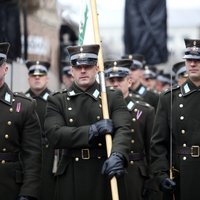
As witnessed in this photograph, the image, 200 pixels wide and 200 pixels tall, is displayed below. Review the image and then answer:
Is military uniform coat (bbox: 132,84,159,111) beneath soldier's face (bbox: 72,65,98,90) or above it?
above

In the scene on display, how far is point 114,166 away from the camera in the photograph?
24.5 ft

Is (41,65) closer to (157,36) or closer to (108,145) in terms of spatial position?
(157,36)

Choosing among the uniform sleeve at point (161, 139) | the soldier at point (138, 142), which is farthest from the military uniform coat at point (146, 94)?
the uniform sleeve at point (161, 139)

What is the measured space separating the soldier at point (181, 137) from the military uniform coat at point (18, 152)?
4.56 feet

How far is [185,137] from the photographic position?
820cm

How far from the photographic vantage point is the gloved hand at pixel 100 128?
770cm

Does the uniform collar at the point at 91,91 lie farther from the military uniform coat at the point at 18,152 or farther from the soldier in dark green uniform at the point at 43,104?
the soldier in dark green uniform at the point at 43,104

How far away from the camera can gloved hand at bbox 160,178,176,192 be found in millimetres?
8203

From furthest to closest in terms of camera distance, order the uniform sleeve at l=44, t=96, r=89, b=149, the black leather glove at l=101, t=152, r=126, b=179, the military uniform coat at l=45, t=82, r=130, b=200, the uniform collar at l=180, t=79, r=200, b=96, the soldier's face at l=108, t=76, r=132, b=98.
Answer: the soldier's face at l=108, t=76, r=132, b=98
the uniform collar at l=180, t=79, r=200, b=96
the military uniform coat at l=45, t=82, r=130, b=200
the uniform sleeve at l=44, t=96, r=89, b=149
the black leather glove at l=101, t=152, r=126, b=179

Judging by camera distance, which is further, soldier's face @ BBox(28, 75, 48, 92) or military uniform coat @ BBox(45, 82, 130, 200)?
soldier's face @ BBox(28, 75, 48, 92)

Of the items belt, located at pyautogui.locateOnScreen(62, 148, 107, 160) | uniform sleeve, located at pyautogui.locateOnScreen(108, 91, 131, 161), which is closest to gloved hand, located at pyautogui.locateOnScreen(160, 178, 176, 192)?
uniform sleeve, located at pyautogui.locateOnScreen(108, 91, 131, 161)

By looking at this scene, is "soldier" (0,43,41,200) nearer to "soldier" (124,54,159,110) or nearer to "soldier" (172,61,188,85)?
"soldier" (172,61,188,85)

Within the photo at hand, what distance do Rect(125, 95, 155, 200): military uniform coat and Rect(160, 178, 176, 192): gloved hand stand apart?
1346mm

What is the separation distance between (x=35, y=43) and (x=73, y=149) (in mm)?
9282
